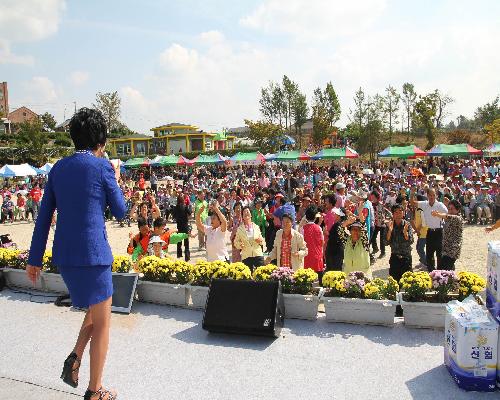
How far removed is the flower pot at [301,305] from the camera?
498 cm

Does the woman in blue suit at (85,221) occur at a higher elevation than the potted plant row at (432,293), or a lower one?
higher

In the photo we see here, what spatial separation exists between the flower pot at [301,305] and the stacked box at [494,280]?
1783 mm

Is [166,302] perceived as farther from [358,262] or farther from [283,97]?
[283,97]

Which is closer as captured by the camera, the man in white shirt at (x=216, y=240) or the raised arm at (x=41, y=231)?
the raised arm at (x=41, y=231)

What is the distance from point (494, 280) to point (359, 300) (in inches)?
59.0

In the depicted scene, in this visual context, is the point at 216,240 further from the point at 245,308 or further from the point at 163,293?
the point at 245,308

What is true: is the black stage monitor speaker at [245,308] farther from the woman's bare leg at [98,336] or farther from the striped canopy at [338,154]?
the striped canopy at [338,154]

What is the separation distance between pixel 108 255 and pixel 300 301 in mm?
2840

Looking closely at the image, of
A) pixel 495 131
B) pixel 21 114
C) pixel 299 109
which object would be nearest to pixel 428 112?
pixel 495 131

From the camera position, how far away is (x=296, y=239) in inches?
248

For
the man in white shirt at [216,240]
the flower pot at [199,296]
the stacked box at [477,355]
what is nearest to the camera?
the stacked box at [477,355]

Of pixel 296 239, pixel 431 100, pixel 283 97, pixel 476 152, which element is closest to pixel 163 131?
pixel 283 97

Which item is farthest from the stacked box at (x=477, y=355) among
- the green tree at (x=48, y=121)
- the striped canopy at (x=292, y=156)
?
the green tree at (x=48, y=121)

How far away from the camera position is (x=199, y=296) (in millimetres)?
5520
